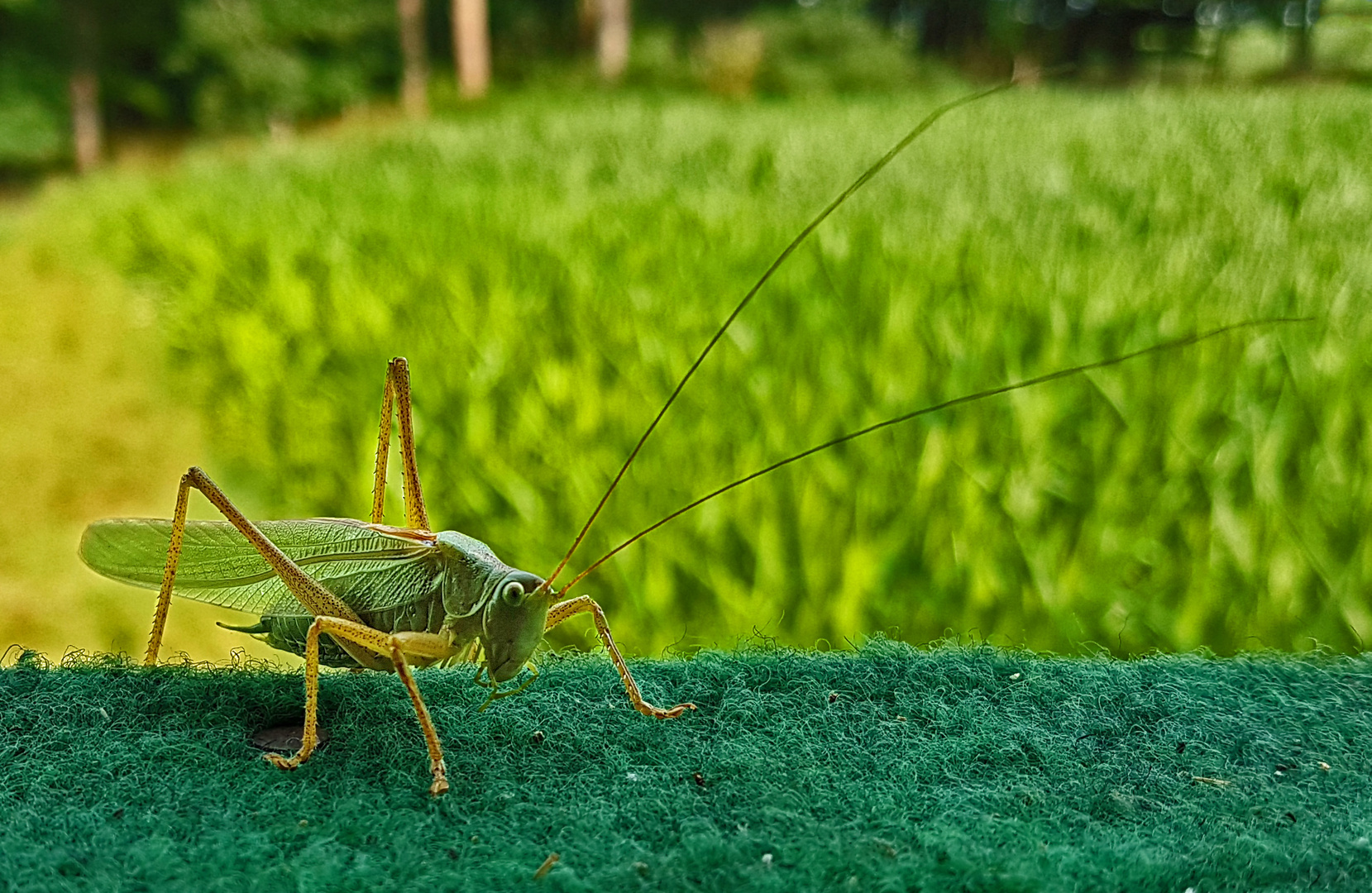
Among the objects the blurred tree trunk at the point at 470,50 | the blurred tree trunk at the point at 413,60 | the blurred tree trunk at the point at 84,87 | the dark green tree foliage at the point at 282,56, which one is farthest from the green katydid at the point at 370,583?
the dark green tree foliage at the point at 282,56

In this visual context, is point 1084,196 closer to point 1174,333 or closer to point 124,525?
point 1174,333

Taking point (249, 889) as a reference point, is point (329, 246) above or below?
above

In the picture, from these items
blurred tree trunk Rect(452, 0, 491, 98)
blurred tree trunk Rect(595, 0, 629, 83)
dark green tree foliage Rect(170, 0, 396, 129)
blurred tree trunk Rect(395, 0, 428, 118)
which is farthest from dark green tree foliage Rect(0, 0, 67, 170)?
blurred tree trunk Rect(595, 0, 629, 83)

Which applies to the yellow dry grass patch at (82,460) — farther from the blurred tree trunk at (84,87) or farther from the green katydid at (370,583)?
the blurred tree trunk at (84,87)

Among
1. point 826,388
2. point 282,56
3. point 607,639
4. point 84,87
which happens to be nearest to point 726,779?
point 607,639

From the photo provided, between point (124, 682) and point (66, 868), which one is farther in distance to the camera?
point (124, 682)

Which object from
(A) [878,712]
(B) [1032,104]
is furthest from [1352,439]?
(B) [1032,104]

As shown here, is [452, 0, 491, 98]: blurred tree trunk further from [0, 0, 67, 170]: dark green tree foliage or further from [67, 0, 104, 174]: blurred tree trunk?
[0, 0, 67, 170]: dark green tree foliage
